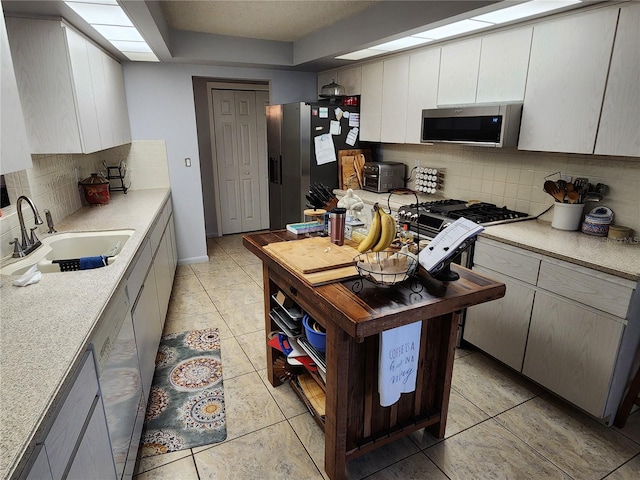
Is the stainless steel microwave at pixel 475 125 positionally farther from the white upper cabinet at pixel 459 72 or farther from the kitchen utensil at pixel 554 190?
the kitchen utensil at pixel 554 190

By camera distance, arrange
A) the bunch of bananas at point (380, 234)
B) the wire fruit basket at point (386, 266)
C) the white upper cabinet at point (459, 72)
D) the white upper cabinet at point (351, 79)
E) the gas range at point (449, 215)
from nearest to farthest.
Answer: the wire fruit basket at point (386, 266)
the bunch of bananas at point (380, 234)
the gas range at point (449, 215)
the white upper cabinet at point (459, 72)
the white upper cabinet at point (351, 79)

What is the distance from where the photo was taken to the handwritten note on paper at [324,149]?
3.89 m

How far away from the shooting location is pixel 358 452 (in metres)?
1.72

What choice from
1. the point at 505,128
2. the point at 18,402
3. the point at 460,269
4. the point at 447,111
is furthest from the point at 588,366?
the point at 18,402

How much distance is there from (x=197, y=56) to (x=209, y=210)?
8.02 ft

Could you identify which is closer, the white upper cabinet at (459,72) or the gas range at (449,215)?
the gas range at (449,215)

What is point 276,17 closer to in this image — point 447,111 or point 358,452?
point 447,111

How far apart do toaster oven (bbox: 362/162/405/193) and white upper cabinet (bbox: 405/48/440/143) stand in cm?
37

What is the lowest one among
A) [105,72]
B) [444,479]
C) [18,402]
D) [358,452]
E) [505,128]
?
[444,479]

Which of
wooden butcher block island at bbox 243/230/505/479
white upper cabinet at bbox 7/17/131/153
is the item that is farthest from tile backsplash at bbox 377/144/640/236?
white upper cabinet at bbox 7/17/131/153

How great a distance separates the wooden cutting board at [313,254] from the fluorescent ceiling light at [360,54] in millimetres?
2055

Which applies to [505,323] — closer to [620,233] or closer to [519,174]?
[620,233]

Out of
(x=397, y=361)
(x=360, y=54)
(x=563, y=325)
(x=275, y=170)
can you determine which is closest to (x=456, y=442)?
(x=397, y=361)

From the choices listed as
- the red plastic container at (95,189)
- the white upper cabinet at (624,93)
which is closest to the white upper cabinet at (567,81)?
the white upper cabinet at (624,93)
